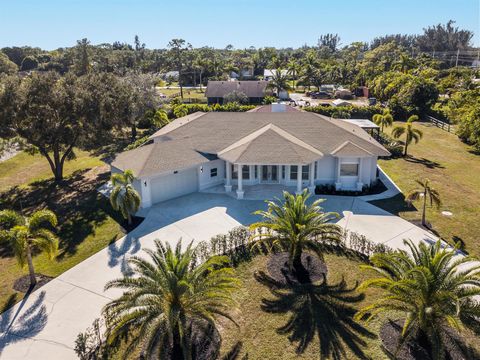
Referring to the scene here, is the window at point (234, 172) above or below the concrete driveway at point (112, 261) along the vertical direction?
above

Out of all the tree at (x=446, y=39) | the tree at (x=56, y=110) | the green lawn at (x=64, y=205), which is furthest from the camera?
the tree at (x=446, y=39)

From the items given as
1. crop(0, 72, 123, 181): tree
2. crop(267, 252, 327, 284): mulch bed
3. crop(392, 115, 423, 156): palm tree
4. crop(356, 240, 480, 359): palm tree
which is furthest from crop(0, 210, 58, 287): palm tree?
crop(392, 115, 423, 156): palm tree

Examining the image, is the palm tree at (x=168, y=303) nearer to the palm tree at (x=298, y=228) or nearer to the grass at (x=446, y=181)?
the palm tree at (x=298, y=228)

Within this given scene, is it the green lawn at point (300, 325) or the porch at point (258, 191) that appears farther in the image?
the porch at point (258, 191)

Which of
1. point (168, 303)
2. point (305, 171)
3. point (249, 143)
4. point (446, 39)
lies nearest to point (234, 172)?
point (249, 143)

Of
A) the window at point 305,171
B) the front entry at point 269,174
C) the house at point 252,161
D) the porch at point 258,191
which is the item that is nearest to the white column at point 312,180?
the house at point 252,161

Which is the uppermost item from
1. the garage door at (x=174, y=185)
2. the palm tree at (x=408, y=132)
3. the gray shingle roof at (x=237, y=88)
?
the gray shingle roof at (x=237, y=88)

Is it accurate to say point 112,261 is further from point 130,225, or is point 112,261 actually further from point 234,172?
point 234,172
